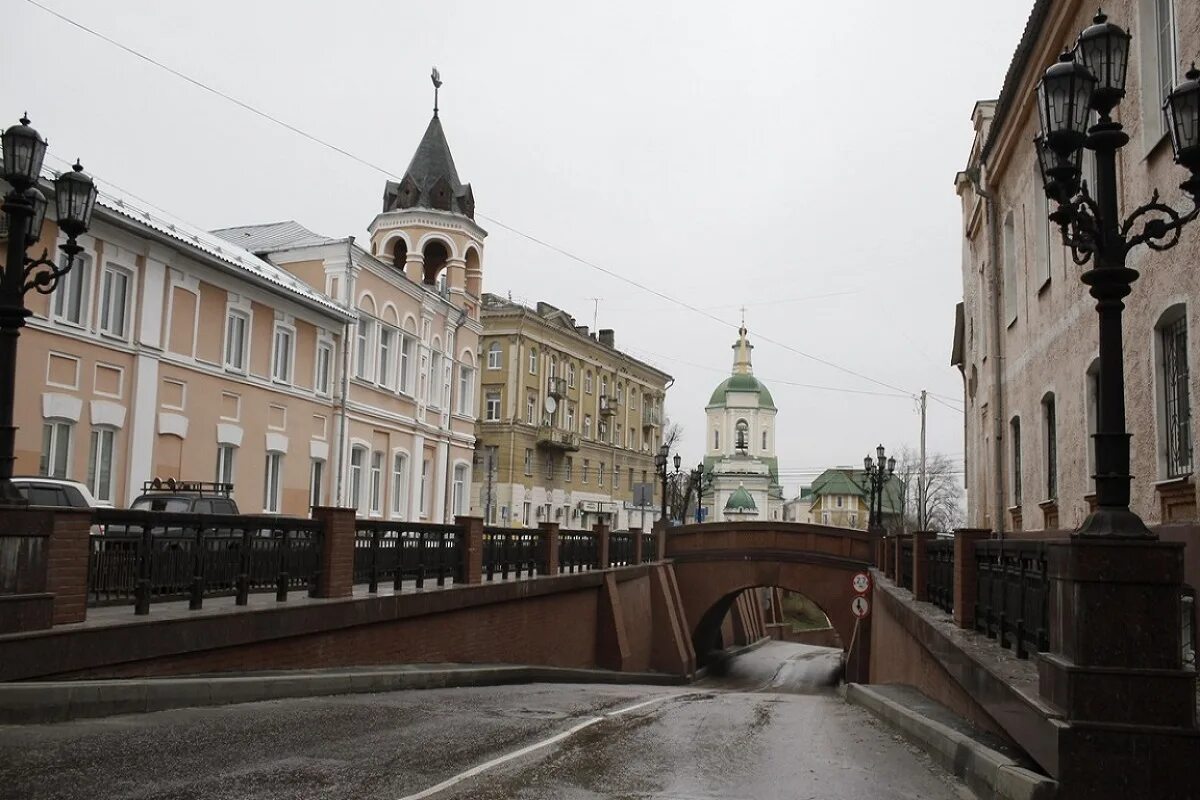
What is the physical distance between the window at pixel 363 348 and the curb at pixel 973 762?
21.8 metres

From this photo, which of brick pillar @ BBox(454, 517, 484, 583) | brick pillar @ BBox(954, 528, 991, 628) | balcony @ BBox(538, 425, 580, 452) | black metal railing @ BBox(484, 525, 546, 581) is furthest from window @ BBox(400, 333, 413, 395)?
brick pillar @ BBox(954, 528, 991, 628)

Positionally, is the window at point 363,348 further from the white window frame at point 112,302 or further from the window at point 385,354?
the white window frame at point 112,302

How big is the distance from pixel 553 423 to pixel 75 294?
132 ft

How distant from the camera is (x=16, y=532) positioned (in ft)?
28.1

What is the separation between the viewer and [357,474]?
100 feet

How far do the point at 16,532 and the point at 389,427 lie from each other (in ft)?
77.6

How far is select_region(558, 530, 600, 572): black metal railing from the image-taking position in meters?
23.4

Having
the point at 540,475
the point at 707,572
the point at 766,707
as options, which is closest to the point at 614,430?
the point at 540,475

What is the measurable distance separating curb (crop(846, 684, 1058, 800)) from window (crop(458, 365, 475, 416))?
28535 mm

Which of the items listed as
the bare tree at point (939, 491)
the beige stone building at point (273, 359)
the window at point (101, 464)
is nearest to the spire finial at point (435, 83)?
the beige stone building at point (273, 359)

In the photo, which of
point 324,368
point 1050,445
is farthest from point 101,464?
point 1050,445

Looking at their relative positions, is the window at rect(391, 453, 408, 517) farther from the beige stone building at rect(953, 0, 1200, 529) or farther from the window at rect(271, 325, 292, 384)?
the beige stone building at rect(953, 0, 1200, 529)

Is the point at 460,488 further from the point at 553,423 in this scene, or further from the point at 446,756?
the point at 446,756

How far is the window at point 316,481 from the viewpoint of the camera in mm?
27844
